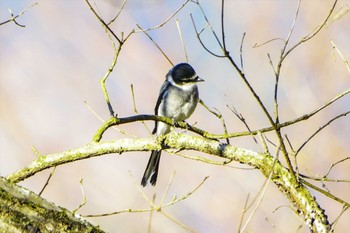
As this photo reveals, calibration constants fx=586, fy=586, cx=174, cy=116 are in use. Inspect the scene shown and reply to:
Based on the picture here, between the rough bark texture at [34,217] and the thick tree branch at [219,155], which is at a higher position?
the thick tree branch at [219,155]

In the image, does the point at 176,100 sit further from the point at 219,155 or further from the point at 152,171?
the point at 219,155

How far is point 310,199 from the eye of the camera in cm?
279

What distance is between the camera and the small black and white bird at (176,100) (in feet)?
17.9

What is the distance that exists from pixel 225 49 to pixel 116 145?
1.01 meters

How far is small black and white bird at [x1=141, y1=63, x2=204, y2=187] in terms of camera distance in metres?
5.46

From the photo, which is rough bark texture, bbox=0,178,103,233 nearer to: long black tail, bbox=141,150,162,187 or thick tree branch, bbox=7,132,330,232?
thick tree branch, bbox=7,132,330,232

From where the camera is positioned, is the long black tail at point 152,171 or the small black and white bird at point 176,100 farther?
the long black tail at point 152,171

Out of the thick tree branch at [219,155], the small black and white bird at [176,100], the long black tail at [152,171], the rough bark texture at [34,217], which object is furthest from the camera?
the long black tail at [152,171]

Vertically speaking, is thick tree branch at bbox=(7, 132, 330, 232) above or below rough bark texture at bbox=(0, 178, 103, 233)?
above

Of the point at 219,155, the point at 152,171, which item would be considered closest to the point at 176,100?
the point at 152,171

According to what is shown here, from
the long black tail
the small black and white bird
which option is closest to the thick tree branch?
the small black and white bird

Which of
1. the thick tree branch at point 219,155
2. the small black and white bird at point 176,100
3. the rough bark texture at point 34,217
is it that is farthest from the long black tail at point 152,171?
the rough bark texture at point 34,217

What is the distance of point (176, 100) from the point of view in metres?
5.53

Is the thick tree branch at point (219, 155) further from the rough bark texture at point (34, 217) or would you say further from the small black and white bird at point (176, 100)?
the small black and white bird at point (176, 100)
